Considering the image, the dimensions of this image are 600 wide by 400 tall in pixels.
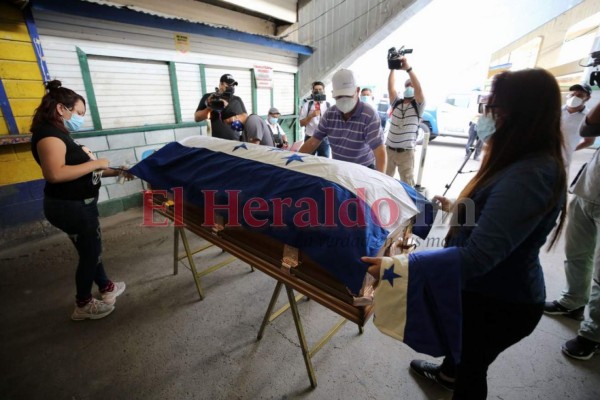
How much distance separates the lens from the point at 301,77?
6.10 meters

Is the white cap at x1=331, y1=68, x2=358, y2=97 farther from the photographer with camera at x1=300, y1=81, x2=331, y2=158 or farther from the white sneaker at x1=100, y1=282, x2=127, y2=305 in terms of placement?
the white sneaker at x1=100, y1=282, x2=127, y2=305

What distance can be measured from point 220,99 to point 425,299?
106 inches

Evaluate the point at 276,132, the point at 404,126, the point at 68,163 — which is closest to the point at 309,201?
the point at 68,163

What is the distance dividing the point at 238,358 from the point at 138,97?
3570 millimetres

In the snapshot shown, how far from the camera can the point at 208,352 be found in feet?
5.81

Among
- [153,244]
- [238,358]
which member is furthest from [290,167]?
[153,244]

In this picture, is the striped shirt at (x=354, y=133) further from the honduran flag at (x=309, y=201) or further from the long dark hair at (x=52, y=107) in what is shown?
the long dark hair at (x=52, y=107)

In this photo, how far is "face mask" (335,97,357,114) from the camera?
2.07m

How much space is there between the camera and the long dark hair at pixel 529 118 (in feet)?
2.66

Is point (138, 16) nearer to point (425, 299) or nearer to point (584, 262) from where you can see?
point (425, 299)

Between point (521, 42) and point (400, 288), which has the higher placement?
point (521, 42)

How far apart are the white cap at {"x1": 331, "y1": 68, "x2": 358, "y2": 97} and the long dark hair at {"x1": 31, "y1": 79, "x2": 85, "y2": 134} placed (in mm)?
1735

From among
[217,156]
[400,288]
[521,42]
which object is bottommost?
[400,288]

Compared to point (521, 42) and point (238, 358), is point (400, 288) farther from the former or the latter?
point (521, 42)
